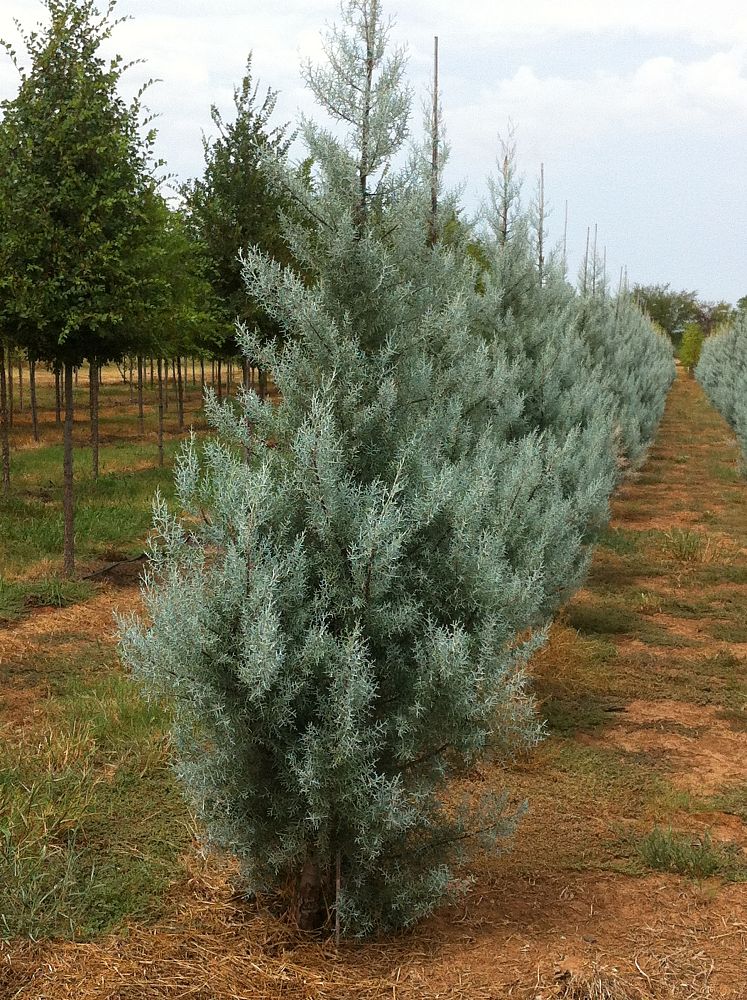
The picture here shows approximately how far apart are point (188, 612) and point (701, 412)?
125 ft

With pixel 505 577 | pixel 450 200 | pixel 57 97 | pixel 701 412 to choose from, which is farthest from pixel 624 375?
pixel 701 412

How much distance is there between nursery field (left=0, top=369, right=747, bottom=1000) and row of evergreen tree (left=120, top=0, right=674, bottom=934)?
30 cm

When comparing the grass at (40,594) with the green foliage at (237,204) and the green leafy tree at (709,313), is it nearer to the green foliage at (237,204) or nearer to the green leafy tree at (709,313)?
the green foliage at (237,204)

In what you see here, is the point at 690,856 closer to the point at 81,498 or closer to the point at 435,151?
the point at 435,151

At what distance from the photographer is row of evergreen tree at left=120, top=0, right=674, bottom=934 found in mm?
3502

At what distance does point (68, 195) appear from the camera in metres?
8.73

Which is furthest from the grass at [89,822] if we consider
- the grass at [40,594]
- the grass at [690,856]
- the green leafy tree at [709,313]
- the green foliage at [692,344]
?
the green leafy tree at [709,313]

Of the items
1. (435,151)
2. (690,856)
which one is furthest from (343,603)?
(435,151)

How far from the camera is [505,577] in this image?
4848 millimetres

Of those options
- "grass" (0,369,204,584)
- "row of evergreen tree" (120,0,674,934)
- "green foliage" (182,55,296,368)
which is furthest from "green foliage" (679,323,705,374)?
"row of evergreen tree" (120,0,674,934)

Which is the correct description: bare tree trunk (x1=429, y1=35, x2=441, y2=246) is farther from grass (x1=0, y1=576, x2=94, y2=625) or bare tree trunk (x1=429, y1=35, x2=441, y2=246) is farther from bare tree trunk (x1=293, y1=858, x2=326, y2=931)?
bare tree trunk (x1=293, y1=858, x2=326, y2=931)

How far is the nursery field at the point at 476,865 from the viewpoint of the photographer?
11.5 ft

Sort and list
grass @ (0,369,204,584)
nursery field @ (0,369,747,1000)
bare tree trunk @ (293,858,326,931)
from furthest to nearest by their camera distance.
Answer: grass @ (0,369,204,584) → bare tree trunk @ (293,858,326,931) → nursery field @ (0,369,747,1000)

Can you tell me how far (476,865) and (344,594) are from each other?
5.89 feet
